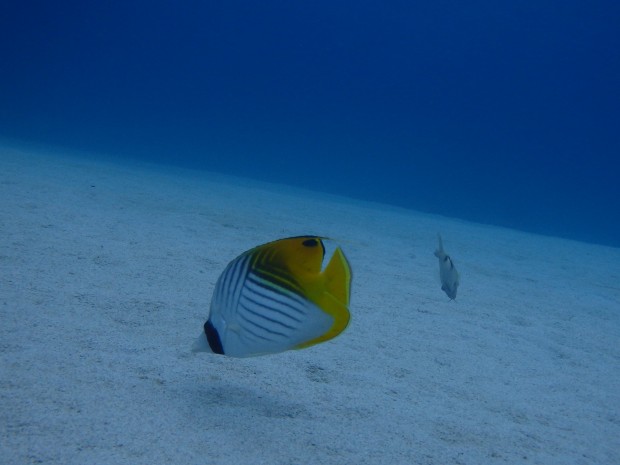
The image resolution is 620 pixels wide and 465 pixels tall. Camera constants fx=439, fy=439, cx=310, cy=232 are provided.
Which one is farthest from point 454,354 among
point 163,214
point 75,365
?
point 163,214

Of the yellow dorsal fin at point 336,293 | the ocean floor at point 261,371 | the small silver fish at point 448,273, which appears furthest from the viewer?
the small silver fish at point 448,273

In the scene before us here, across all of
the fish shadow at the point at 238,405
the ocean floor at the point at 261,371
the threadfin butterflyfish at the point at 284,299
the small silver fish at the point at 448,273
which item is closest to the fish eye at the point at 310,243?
the threadfin butterflyfish at the point at 284,299

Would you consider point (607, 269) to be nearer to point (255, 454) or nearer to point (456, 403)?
point (456, 403)

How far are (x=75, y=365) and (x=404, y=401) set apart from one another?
5.43 feet

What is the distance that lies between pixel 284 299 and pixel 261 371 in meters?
1.09

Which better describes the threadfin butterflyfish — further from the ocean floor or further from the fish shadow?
the fish shadow

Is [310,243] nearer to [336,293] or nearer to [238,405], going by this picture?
[336,293]

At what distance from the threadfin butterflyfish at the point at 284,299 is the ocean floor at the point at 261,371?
0.30m

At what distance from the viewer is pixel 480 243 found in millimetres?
10312

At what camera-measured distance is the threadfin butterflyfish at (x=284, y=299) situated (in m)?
1.43

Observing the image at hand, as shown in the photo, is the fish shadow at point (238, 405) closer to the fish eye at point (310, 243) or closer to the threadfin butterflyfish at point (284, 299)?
the threadfin butterflyfish at point (284, 299)

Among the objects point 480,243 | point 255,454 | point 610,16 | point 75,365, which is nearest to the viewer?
point 255,454

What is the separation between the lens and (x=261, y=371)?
2395 mm

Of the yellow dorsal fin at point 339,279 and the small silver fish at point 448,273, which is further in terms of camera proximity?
the small silver fish at point 448,273
